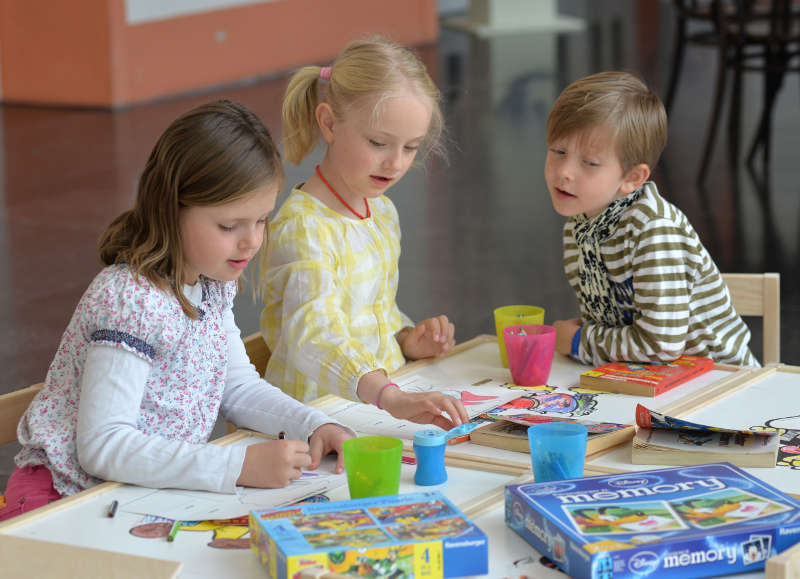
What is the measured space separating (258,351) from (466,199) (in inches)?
159

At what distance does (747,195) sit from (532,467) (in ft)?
16.0

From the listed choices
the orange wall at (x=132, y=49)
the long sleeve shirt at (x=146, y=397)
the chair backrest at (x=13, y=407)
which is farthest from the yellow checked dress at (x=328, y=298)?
the orange wall at (x=132, y=49)

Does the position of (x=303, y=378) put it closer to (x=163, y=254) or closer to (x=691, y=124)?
(x=163, y=254)

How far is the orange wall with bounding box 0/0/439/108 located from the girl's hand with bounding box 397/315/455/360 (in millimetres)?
6322

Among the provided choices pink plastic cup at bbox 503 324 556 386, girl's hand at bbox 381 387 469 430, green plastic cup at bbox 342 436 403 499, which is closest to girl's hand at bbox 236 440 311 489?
green plastic cup at bbox 342 436 403 499

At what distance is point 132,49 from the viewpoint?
8125 mm

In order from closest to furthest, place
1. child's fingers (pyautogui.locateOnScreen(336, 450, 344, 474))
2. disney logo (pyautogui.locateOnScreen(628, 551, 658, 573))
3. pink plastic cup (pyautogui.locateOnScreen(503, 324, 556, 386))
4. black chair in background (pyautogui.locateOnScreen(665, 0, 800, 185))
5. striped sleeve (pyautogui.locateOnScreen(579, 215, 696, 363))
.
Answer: disney logo (pyautogui.locateOnScreen(628, 551, 658, 573)), child's fingers (pyautogui.locateOnScreen(336, 450, 344, 474)), pink plastic cup (pyautogui.locateOnScreen(503, 324, 556, 386)), striped sleeve (pyautogui.locateOnScreen(579, 215, 696, 363)), black chair in background (pyautogui.locateOnScreen(665, 0, 800, 185))

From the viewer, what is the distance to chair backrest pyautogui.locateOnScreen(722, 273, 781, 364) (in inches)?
89.7

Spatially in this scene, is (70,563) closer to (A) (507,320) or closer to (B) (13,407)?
(B) (13,407)

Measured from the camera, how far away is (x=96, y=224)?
5.61m

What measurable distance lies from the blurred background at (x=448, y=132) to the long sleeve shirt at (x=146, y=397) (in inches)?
81.5

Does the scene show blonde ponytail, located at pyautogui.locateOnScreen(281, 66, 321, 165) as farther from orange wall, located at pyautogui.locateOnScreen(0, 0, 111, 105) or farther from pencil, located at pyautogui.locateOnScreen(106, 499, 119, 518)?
orange wall, located at pyautogui.locateOnScreen(0, 0, 111, 105)

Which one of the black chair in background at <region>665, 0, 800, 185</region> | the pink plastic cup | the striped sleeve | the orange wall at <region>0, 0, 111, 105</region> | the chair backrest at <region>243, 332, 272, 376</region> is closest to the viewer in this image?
the pink plastic cup

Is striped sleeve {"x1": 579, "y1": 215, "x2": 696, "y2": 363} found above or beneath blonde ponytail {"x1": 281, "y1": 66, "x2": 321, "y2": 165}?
beneath
